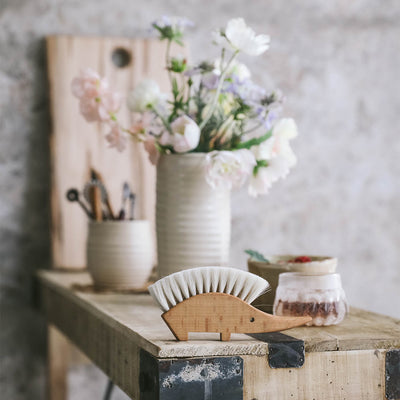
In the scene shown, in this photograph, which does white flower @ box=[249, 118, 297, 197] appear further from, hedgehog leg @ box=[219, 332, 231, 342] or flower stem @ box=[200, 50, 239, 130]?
hedgehog leg @ box=[219, 332, 231, 342]

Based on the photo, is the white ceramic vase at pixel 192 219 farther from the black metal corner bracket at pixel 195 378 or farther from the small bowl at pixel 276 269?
the black metal corner bracket at pixel 195 378

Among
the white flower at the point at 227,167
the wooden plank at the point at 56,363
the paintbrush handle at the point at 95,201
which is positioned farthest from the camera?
the wooden plank at the point at 56,363

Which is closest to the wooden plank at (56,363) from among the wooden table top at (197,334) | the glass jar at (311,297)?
the wooden table top at (197,334)

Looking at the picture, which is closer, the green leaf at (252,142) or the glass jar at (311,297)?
the glass jar at (311,297)

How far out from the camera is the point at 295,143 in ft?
6.39

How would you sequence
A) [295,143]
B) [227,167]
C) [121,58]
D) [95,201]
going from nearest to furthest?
1. [227,167]
2. [95,201]
3. [121,58]
4. [295,143]

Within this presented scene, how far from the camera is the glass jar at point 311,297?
931 millimetres

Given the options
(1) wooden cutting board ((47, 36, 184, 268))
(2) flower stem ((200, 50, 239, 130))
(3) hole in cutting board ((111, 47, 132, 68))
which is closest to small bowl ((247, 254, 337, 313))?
(2) flower stem ((200, 50, 239, 130))

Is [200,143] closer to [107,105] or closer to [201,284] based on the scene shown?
[107,105]

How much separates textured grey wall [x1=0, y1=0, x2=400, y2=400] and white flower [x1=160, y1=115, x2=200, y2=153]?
27.6 inches

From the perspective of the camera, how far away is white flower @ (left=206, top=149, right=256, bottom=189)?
43.9 inches

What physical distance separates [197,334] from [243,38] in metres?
0.51

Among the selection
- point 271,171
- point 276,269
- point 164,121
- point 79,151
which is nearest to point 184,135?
point 164,121

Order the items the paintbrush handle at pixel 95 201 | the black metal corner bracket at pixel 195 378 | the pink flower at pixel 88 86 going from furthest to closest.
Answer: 1. the paintbrush handle at pixel 95 201
2. the pink flower at pixel 88 86
3. the black metal corner bracket at pixel 195 378
